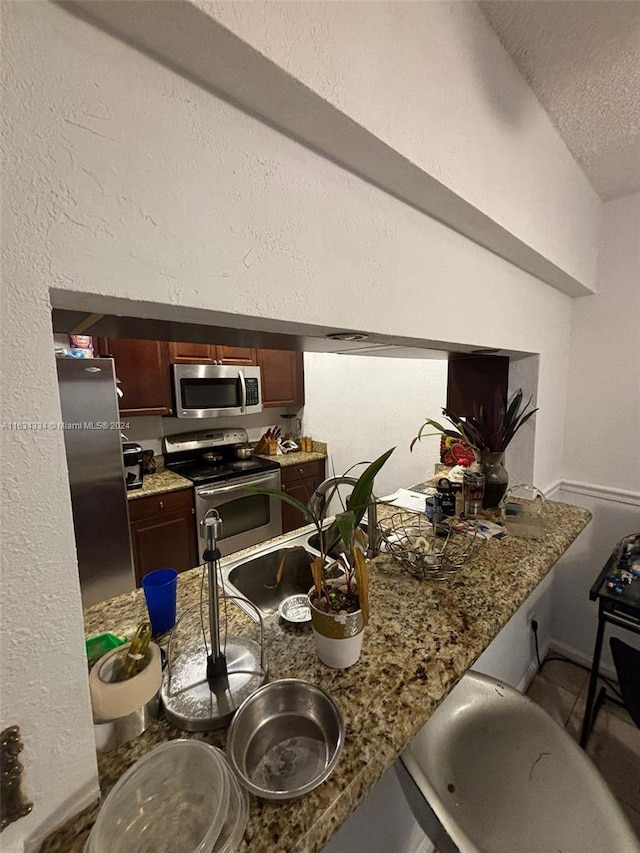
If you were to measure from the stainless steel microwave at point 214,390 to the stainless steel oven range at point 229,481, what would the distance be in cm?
36

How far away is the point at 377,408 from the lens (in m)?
2.63

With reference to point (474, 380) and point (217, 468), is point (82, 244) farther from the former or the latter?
point (217, 468)

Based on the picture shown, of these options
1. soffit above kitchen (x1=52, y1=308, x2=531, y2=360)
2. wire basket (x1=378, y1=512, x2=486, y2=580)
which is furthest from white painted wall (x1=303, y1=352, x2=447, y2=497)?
soffit above kitchen (x1=52, y1=308, x2=531, y2=360)

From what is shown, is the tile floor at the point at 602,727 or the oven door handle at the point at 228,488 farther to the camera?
the oven door handle at the point at 228,488

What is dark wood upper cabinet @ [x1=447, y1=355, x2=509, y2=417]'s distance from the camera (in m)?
1.58

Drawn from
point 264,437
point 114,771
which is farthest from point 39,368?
point 264,437

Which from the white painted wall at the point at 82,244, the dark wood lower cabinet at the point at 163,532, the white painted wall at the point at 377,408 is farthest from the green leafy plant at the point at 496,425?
the dark wood lower cabinet at the point at 163,532

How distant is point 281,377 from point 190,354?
84cm

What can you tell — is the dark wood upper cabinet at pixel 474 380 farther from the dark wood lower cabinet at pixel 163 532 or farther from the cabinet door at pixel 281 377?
the dark wood lower cabinet at pixel 163 532

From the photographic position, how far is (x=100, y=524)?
5.33 ft

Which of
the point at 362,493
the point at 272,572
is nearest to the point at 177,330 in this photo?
the point at 362,493

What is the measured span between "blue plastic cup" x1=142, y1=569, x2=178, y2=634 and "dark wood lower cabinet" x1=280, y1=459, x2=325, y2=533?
1.86 metres

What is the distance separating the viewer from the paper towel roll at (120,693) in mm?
508

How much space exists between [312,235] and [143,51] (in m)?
0.28
